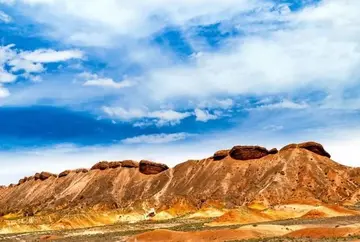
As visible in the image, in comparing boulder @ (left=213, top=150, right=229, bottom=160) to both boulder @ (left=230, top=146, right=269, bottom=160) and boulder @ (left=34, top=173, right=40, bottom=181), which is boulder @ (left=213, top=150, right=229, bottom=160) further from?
boulder @ (left=34, top=173, right=40, bottom=181)

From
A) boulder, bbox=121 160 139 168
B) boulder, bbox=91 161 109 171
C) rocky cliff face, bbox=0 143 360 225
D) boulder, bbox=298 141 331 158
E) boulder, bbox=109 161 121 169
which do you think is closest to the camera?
rocky cliff face, bbox=0 143 360 225

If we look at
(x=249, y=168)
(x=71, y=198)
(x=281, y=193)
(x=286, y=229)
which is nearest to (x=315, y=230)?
(x=286, y=229)

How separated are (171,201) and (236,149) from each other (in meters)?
26.4

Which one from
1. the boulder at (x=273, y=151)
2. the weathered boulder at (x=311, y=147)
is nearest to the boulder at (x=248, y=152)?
the boulder at (x=273, y=151)

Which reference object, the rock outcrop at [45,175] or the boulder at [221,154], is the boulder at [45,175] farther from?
the boulder at [221,154]

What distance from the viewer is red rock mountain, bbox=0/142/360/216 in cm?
11225

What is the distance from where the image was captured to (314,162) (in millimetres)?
122062

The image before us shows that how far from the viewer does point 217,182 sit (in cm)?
12712

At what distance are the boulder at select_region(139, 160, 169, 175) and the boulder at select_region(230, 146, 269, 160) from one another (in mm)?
25951

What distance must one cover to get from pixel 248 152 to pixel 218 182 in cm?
1374

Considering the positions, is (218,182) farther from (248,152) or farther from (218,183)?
(248,152)

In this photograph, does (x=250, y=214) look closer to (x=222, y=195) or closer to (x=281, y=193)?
(x=281, y=193)

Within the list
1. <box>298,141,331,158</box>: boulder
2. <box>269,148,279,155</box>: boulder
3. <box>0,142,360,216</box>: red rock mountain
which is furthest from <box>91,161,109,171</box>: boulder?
<box>298,141,331,158</box>: boulder

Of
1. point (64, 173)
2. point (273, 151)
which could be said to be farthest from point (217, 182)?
point (64, 173)
